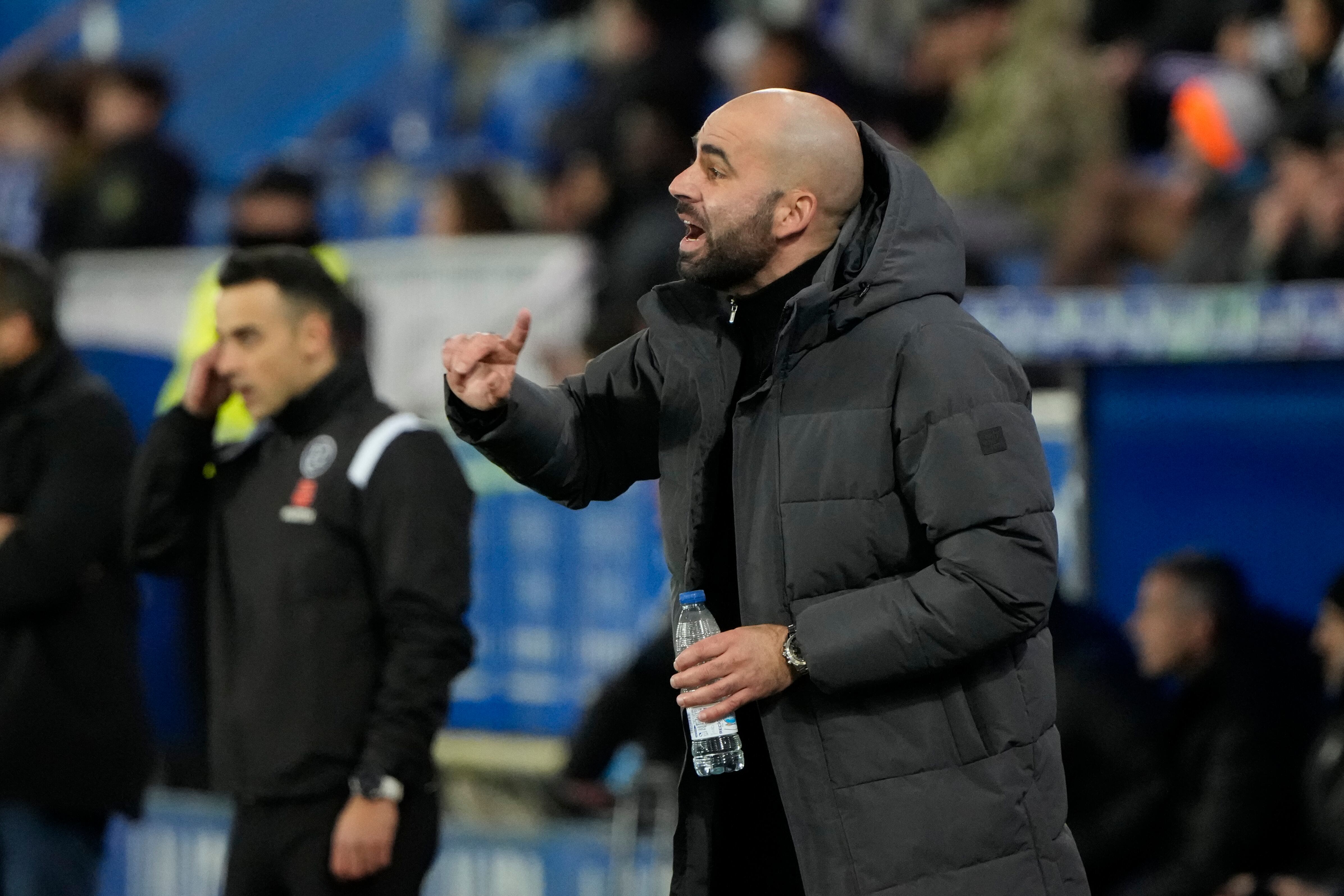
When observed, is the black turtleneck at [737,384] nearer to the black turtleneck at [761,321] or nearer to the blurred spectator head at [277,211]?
the black turtleneck at [761,321]

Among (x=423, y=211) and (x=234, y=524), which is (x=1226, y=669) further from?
(x=423, y=211)

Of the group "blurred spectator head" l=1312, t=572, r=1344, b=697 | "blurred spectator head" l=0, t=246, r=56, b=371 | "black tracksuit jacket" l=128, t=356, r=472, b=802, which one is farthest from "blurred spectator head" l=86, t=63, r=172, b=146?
"blurred spectator head" l=1312, t=572, r=1344, b=697

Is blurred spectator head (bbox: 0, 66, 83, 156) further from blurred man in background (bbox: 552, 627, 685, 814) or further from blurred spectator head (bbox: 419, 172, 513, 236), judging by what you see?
blurred man in background (bbox: 552, 627, 685, 814)

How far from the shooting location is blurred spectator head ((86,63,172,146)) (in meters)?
8.73

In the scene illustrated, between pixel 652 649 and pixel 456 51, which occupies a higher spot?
pixel 456 51

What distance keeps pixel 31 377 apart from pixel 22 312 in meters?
0.17

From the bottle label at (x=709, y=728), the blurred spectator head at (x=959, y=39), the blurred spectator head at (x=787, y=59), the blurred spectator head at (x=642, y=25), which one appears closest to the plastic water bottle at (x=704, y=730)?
the bottle label at (x=709, y=728)

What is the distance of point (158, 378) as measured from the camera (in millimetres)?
7309

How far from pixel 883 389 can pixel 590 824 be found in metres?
3.54

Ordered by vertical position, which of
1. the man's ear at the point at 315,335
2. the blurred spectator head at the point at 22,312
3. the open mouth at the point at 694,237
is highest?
the blurred spectator head at the point at 22,312

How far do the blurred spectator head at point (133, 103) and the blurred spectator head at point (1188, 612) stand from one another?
5.65 meters

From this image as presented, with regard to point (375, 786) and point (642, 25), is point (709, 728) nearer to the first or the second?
point (375, 786)

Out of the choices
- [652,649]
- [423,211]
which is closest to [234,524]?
[652,649]

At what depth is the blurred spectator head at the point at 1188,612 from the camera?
5.02 m
